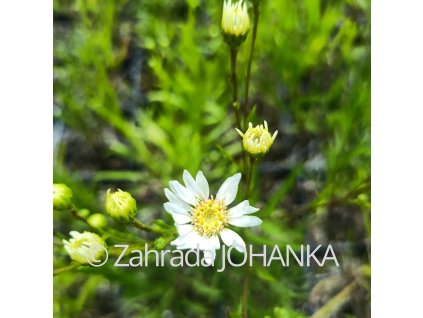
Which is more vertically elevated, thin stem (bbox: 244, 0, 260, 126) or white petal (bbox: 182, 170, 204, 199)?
thin stem (bbox: 244, 0, 260, 126)

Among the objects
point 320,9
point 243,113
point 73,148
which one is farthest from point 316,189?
point 73,148

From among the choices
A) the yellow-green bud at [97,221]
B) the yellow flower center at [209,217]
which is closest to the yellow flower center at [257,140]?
the yellow flower center at [209,217]

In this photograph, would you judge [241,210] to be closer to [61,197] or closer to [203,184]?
[203,184]

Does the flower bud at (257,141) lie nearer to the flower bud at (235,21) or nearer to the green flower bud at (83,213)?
the flower bud at (235,21)

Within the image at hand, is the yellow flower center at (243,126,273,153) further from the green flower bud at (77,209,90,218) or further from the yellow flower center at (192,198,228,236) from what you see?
the green flower bud at (77,209,90,218)

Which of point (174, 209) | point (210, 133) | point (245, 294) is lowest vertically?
point (245, 294)

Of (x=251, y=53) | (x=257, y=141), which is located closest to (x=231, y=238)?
(x=257, y=141)

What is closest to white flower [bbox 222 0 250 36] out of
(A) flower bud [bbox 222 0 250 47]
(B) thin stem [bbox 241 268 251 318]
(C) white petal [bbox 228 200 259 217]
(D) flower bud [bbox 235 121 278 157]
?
(A) flower bud [bbox 222 0 250 47]
